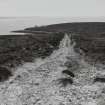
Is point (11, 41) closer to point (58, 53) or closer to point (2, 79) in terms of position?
point (58, 53)

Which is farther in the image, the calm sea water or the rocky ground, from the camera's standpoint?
the calm sea water

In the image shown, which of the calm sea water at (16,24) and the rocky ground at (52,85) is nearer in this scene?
the rocky ground at (52,85)

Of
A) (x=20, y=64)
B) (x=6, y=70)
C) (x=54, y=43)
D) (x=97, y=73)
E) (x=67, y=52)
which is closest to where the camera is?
(x=97, y=73)

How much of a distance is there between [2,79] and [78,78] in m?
6.42

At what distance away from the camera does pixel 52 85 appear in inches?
695

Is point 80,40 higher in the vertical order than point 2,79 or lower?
higher

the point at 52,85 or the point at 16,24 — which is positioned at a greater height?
the point at 16,24

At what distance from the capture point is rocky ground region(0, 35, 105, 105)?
15.3 meters

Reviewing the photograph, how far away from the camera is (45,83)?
1817 cm

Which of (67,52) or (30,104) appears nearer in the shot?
(30,104)

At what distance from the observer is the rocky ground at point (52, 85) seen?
50.1ft

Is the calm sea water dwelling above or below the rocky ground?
above

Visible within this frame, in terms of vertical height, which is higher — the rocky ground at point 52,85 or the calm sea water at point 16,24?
the calm sea water at point 16,24

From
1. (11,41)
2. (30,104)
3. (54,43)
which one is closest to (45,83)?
(30,104)
